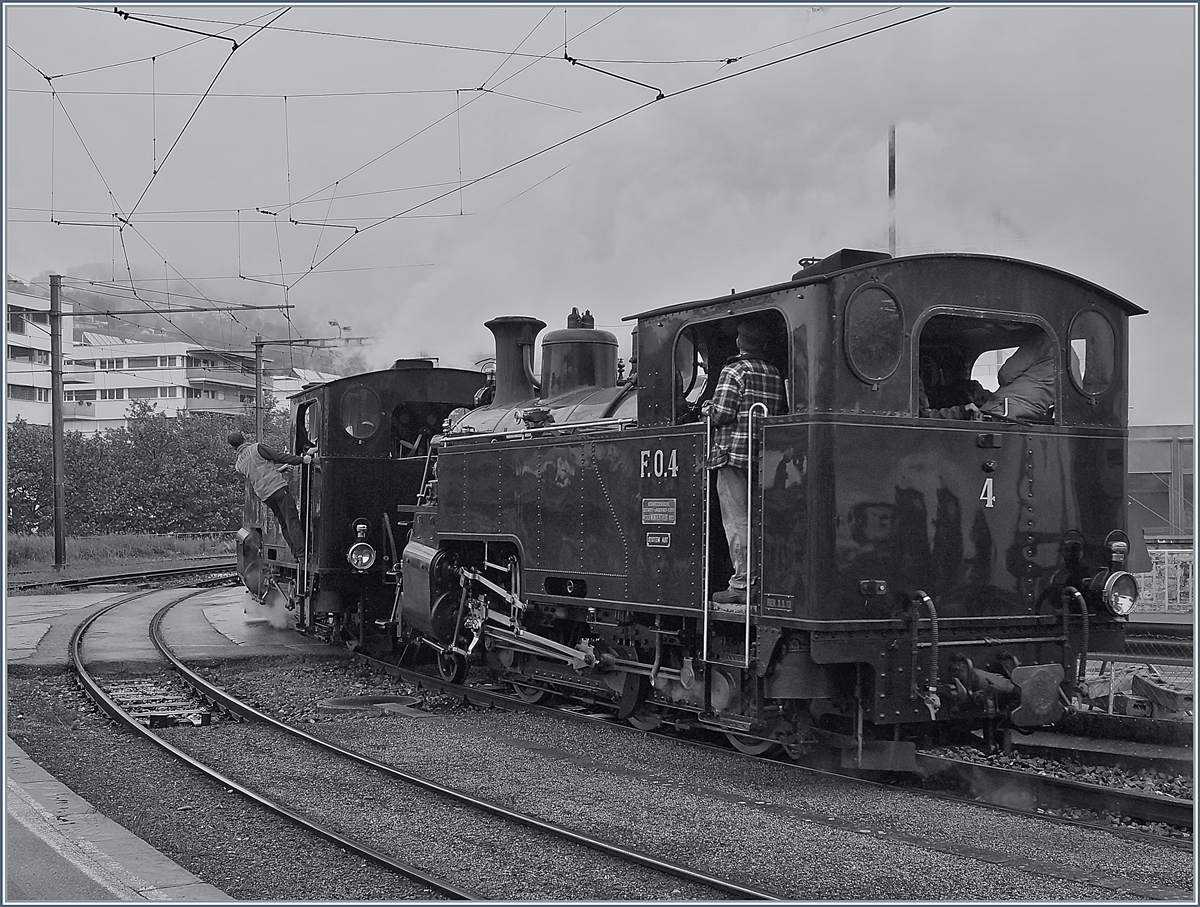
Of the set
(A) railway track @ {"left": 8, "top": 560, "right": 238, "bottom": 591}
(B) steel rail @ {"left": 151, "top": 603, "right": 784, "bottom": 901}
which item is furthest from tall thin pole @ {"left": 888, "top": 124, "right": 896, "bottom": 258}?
(A) railway track @ {"left": 8, "top": 560, "right": 238, "bottom": 591}

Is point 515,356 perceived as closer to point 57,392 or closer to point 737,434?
point 737,434

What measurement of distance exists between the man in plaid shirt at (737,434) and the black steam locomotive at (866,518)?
94mm

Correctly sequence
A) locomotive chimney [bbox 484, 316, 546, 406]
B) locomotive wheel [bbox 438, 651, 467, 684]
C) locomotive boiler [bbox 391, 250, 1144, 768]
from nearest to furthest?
locomotive boiler [bbox 391, 250, 1144, 768] < locomotive wheel [bbox 438, 651, 467, 684] < locomotive chimney [bbox 484, 316, 546, 406]

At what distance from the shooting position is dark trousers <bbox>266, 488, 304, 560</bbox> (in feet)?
43.9

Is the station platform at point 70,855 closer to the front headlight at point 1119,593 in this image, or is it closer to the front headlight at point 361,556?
the front headlight at point 361,556

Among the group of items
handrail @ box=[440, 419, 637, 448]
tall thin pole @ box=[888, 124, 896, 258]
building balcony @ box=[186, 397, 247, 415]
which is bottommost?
handrail @ box=[440, 419, 637, 448]

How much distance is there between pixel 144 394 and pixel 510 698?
90373mm

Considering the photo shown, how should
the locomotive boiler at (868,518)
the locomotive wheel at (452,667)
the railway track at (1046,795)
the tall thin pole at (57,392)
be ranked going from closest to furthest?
the railway track at (1046,795) → the locomotive boiler at (868,518) → the locomotive wheel at (452,667) → the tall thin pole at (57,392)

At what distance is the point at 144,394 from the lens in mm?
92125

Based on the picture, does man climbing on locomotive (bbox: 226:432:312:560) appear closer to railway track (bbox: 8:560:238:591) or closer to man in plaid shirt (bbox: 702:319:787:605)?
man in plaid shirt (bbox: 702:319:787:605)

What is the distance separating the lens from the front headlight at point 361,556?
12.3m

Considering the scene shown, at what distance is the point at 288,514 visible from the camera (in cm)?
1355

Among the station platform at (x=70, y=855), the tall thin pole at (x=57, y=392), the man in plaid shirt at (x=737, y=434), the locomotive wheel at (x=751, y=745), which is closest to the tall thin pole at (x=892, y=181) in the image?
the man in plaid shirt at (x=737, y=434)

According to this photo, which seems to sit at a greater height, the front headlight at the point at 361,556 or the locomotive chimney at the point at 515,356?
the locomotive chimney at the point at 515,356
